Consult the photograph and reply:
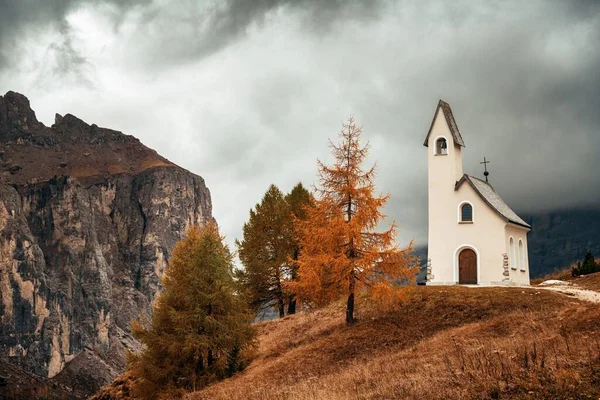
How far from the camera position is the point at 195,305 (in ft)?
79.0

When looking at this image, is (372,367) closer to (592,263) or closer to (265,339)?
(265,339)

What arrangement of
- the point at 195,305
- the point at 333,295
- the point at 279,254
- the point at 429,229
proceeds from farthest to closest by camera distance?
1. the point at 279,254
2. the point at 429,229
3. the point at 333,295
4. the point at 195,305

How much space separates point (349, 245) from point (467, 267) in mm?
10908

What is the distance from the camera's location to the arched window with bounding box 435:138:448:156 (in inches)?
1415

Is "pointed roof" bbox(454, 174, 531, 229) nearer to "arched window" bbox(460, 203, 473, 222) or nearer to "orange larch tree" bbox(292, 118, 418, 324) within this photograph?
"arched window" bbox(460, 203, 473, 222)

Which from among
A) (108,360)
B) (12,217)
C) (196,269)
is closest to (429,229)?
(196,269)

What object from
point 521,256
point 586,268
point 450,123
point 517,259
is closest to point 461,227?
point 517,259

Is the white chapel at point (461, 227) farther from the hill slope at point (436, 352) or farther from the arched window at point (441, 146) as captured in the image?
the hill slope at point (436, 352)

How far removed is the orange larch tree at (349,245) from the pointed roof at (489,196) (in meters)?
10.1

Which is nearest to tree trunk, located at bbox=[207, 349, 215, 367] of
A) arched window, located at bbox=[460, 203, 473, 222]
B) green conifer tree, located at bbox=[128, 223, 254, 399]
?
green conifer tree, located at bbox=[128, 223, 254, 399]

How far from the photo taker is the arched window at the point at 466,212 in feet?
113

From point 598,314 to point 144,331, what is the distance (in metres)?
16.6

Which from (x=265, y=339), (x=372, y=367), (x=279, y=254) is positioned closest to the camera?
(x=372, y=367)

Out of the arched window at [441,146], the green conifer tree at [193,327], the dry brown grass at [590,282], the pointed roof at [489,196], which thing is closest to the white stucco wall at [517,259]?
the pointed roof at [489,196]
